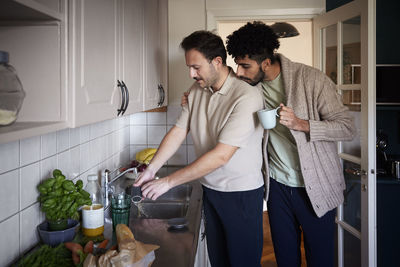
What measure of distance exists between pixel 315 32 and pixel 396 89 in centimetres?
73

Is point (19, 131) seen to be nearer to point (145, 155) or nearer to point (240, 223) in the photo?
point (240, 223)

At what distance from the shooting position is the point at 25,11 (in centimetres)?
80

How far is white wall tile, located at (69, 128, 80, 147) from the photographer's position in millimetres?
1701

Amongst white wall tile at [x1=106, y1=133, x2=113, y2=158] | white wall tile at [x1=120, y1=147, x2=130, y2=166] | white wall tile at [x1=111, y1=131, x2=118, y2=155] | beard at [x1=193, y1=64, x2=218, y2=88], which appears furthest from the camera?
white wall tile at [x1=120, y1=147, x2=130, y2=166]

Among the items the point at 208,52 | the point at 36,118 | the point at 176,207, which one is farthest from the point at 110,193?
the point at 36,118

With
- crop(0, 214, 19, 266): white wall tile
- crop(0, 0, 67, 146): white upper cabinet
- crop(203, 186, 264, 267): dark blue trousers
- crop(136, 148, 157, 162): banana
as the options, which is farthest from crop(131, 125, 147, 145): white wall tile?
crop(0, 0, 67, 146): white upper cabinet

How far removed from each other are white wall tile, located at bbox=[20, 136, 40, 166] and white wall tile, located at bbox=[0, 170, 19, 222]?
0.07 m

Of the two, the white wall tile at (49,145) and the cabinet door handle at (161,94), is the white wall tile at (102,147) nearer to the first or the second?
the cabinet door handle at (161,94)

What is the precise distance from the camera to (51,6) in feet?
2.91

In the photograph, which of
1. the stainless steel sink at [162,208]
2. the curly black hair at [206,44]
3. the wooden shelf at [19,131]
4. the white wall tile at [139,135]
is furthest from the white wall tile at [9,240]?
the white wall tile at [139,135]

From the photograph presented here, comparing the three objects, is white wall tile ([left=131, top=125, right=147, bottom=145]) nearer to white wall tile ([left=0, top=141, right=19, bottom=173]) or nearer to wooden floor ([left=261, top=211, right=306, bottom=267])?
wooden floor ([left=261, top=211, right=306, bottom=267])

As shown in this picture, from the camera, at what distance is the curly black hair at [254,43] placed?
1854 mm

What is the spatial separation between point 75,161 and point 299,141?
1.10 meters

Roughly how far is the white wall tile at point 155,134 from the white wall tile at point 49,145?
1.46 metres
